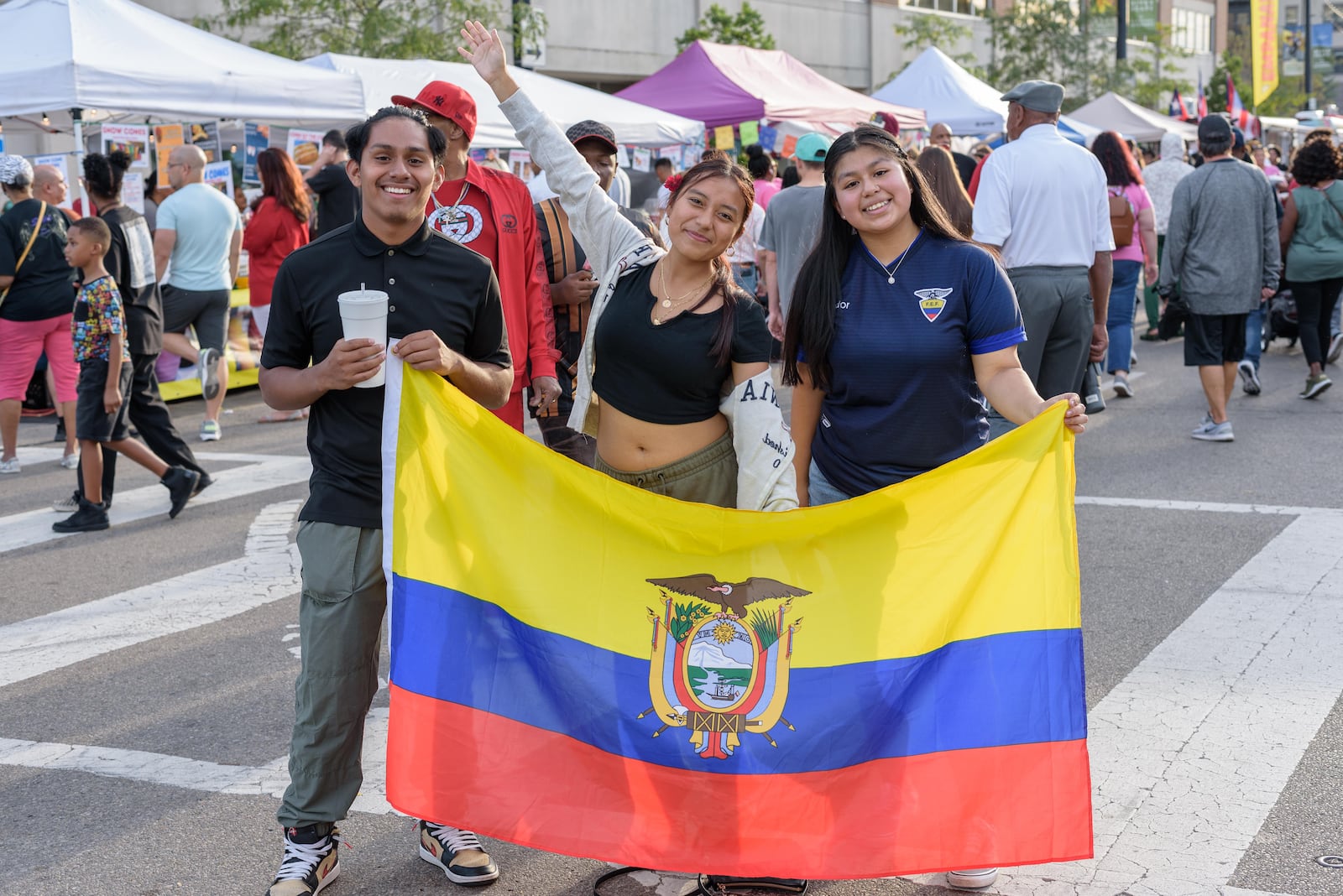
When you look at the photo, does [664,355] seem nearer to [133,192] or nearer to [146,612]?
[146,612]

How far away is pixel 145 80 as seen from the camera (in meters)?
12.6

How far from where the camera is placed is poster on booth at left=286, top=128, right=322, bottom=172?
1466 cm

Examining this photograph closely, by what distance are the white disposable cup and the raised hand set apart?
123 centimetres

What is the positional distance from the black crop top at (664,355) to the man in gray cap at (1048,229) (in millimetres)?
4197

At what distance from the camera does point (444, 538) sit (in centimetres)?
359

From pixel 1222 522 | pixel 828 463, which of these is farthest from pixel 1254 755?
pixel 1222 522

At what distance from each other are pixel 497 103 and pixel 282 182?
3344 mm

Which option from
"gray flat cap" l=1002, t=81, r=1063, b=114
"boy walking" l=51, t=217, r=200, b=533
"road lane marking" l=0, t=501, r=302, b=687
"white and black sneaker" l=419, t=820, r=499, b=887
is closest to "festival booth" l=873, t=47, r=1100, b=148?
Result: "gray flat cap" l=1002, t=81, r=1063, b=114

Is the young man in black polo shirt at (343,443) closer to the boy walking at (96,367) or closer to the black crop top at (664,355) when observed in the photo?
the black crop top at (664,355)

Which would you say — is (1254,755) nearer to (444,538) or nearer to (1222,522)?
(444,538)

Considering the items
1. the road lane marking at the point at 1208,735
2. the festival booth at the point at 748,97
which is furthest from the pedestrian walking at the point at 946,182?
the festival booth at the point at 748,97

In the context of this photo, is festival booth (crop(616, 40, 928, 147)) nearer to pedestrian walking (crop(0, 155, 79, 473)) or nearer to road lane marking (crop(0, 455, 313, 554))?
road lane marking (crop(0, 455, 313, 554))

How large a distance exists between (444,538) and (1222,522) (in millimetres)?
5396

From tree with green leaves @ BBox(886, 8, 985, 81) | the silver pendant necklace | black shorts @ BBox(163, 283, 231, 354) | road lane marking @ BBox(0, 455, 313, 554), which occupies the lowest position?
road lane marking @ BBox(0, 455, 313, 554)
